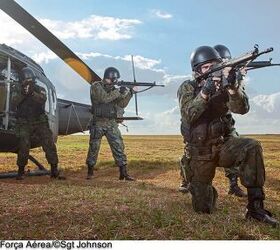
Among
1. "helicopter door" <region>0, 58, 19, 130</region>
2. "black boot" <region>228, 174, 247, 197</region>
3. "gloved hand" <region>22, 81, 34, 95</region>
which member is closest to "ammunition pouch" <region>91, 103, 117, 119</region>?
"gloved hand" <region>22, 81, 34, 95</region>

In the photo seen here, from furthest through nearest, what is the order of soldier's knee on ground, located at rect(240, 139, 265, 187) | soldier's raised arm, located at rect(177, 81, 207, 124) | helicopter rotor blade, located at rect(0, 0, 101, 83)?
helicopter rotor blade, located at rect(0, 0, 101, 83), soldier's raised arm, located at rect(177, 81, 207, 124), soldier's knee on ground, located at rect(240, 139, 265, 187)

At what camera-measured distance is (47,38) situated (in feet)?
30.3

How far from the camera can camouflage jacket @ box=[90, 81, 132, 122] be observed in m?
10.2

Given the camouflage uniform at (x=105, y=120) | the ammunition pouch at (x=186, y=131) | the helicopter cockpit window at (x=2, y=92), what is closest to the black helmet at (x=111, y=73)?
the camouflage uniform at (x=105, y=120)

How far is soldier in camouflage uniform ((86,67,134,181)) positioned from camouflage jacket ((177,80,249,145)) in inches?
179

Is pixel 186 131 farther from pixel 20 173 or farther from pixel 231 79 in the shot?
pixel 20 173

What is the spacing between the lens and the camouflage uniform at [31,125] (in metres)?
9.64

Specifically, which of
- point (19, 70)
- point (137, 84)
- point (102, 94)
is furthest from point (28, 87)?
point (137, 84)

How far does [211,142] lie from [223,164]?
30 cm

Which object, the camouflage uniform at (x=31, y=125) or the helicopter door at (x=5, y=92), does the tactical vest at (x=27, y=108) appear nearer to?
the camouflage uniform at (x=31, y=125)

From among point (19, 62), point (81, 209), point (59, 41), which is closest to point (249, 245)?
point (81, 209)

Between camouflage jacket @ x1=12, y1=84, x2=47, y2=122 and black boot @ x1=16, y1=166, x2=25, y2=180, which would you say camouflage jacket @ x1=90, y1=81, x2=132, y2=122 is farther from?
black boot @ x1=16, y1=166, x2=25, y2=180

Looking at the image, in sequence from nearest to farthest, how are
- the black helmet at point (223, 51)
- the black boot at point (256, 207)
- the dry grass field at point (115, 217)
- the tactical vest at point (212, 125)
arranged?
the dry grass field at point (115, 217) < the black boot at point (256, 207) < the tactical vest at point (212, 125) < the black helmet at point (223, 51)

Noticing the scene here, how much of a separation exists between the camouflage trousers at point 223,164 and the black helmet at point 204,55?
1.04 m
